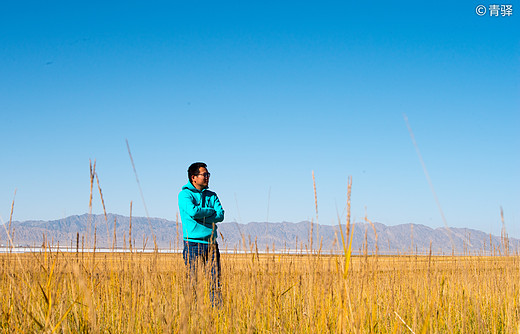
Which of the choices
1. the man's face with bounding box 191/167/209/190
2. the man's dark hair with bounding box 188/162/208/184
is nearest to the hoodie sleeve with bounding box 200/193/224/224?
the man's face with bounding box 191/167/209/190

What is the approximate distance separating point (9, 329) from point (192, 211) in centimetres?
183

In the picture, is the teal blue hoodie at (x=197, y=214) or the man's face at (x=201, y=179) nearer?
the teal blue hoodie at (x=197, y=214)

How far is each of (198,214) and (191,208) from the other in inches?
3.5

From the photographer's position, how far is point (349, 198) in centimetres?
146

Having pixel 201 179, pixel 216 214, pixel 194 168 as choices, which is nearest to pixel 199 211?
pixel 216 214

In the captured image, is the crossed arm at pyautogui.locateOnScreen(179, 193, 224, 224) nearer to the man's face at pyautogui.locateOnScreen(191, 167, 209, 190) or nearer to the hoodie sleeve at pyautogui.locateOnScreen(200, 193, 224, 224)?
the hoodie sleeve at pyautogui.locateOnScreen(200, 193, 224, 224)

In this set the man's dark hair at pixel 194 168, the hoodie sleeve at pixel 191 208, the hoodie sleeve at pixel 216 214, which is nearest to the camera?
the hoodie sleeve at pixel 191 208

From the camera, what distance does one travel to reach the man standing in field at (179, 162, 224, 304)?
3.78 m

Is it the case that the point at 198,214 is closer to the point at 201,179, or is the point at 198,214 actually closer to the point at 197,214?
the point at 197,214

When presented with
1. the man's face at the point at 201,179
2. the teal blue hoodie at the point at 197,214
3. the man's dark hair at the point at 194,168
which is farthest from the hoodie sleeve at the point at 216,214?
the man's dark hair at the point at 194,168

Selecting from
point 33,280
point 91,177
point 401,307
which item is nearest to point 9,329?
point 33,280

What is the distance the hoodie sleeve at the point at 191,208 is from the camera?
3.72 m

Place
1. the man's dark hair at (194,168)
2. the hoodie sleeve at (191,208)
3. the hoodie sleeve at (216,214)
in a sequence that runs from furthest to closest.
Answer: the man's dark hair at (194,168) < the hoodie sleeve at (216,214) < the hoodie sleeve at (191,208)

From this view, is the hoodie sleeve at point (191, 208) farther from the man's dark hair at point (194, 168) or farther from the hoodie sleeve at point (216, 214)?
the man's dark hair at point (194, 168)
